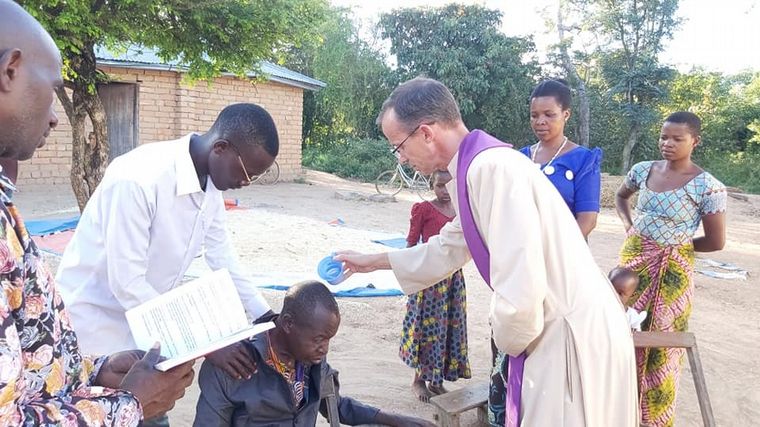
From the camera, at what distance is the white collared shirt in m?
2.01

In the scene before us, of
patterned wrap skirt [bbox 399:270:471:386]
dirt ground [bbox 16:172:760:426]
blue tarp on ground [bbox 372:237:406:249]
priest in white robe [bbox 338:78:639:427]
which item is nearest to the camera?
priest in white robe [bbox 338:78:639:427]

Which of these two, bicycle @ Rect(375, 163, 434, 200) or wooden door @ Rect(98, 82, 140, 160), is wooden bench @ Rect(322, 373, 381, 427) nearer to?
wooden door @ Rect(98, 82, 140, 160)

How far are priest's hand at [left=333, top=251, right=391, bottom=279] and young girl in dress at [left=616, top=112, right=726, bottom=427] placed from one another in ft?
5.87

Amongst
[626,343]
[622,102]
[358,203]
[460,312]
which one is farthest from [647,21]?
[626,343]

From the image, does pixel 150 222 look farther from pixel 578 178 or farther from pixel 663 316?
pixel 663 316

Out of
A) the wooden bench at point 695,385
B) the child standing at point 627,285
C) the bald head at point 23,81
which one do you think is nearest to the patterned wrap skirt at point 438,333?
the wooden bench at point 695,385

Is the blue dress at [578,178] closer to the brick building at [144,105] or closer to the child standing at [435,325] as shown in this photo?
the child standing at [435,325]

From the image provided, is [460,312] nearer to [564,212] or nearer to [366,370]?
[366,370]

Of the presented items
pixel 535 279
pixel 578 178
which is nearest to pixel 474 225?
pixel 535 279

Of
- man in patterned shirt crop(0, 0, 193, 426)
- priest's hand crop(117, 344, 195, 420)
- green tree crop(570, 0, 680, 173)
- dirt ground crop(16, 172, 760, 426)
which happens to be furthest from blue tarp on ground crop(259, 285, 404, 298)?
green tree crop(570, 0, 680, 173)

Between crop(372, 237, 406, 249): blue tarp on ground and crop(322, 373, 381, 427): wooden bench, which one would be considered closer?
crop(322, 373, 381, 427): wooden bench

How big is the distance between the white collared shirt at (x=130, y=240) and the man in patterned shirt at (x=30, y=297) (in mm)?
864

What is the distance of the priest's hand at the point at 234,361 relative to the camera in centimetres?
207

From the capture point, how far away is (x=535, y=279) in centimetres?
167
